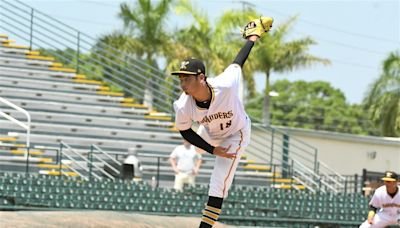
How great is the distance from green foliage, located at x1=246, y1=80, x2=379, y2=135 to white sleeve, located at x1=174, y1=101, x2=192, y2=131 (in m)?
63.4

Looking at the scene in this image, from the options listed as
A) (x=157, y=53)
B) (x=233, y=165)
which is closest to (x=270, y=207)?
(x=233, y=165)

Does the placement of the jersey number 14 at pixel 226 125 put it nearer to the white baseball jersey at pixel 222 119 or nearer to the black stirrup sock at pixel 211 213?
the white baseball jersey at pixel 222 119

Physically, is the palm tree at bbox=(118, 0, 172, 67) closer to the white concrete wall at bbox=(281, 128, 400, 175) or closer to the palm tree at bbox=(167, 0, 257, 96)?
the palm tree at bbox=(167, 0, 257, 96)

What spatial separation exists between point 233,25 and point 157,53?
4070 mm

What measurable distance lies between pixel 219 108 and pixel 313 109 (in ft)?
243

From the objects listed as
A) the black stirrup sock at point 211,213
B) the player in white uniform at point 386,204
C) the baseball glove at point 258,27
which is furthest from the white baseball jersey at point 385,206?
the black stirrup sock at point 211,213

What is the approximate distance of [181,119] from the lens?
9125 millimetres

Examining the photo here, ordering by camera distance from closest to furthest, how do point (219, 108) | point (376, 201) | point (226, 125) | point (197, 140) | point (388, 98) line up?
1. point (219, 108)
2. point (197, 140)
3. point (226, 125)
4. point (376, 201)
5. point (388, 98)

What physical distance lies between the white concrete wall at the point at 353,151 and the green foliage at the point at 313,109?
124ft

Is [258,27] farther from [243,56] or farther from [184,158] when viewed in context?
[184,158]

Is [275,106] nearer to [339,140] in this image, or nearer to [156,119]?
[339,140]

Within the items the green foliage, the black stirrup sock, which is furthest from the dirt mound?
the green foliage

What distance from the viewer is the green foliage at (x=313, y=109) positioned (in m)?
76.6

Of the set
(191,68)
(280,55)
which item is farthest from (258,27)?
(280,55)
